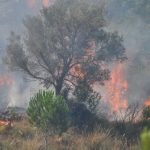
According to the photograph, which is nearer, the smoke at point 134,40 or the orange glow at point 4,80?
the smoke at point 134,40

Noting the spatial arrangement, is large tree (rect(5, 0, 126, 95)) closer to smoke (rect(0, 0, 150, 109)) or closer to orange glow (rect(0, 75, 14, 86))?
smoke (rect(0, 0, 150, 109))

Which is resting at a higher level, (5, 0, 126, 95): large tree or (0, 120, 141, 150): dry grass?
(5, 0, 126, 95): large tree

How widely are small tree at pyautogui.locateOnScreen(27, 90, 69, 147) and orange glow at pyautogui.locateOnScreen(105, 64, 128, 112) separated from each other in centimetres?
2908

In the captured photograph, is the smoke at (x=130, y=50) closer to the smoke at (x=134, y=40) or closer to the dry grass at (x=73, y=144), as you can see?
the smoke at (x=134, y=40)

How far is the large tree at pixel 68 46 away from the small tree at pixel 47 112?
44.7 ft

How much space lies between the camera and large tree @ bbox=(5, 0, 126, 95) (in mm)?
24422

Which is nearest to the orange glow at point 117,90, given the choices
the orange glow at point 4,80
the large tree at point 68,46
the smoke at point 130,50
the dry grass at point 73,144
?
the smoke at point 130,50

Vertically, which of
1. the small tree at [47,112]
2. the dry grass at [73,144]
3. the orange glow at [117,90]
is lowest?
the dry grass at [73,144]

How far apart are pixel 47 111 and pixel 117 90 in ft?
111

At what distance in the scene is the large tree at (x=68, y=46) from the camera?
24422 millimetres

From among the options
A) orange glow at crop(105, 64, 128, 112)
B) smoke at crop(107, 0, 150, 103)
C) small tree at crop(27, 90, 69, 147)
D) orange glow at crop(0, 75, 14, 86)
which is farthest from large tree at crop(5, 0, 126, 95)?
orange glow at crop(0, 75, 14, 86)

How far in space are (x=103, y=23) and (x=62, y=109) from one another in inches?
611

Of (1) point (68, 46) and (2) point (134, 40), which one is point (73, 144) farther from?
(2) point (134, 40)

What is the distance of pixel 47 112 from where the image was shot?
31.8 ft
